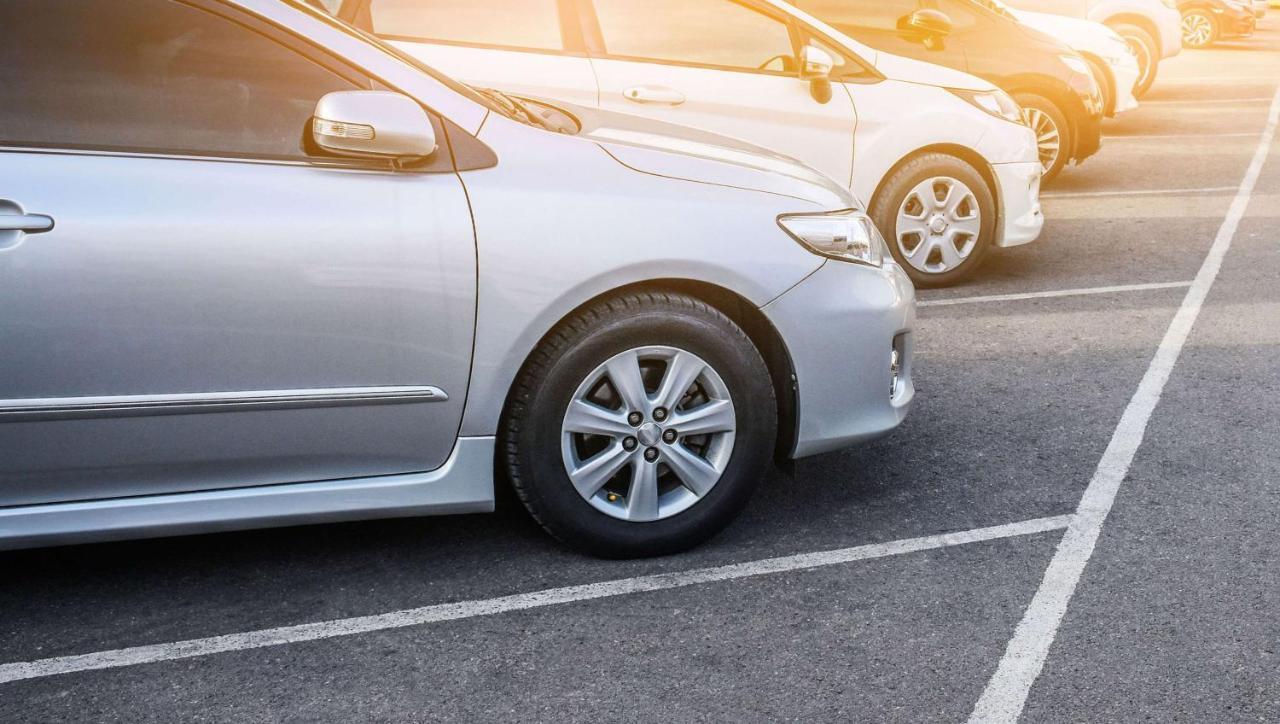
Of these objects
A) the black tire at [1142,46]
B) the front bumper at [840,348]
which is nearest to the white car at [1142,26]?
the black tire at [1142,46]

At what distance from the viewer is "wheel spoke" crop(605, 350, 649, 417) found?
3.63 meters

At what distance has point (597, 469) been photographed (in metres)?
3.68

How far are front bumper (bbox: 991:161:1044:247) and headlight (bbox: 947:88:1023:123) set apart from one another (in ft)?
0.92

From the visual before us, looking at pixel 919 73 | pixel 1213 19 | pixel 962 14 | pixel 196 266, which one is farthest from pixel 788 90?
pixel 1213 19

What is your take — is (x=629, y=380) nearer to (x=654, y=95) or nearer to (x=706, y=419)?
(x=706, y=419)

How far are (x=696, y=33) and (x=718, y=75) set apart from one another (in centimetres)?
23

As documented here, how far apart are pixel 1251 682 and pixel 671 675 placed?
136 centimetres

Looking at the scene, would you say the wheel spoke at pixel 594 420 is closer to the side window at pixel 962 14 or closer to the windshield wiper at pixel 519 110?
the windshield wiper at pixel 519 110

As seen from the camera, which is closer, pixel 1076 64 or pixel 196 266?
pixel 196 266

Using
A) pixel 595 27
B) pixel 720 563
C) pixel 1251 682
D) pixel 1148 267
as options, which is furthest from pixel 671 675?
pixel 1148 267

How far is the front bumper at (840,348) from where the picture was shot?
12.4 ft

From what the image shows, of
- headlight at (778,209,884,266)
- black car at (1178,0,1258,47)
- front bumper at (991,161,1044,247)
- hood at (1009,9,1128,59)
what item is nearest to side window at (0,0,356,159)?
headlight at (778,209,884,266)

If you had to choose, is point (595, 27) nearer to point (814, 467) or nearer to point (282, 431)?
point (814, 467)

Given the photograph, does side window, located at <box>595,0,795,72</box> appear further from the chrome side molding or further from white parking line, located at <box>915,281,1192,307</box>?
the chrome side molding
